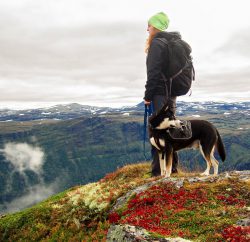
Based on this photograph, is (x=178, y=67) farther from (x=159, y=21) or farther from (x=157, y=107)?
(x=159, y=21)

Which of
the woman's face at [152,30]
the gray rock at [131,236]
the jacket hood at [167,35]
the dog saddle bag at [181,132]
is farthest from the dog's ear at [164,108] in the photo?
the gray rock at [131,236]

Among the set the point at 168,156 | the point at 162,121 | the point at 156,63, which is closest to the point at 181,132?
the point at 162,121

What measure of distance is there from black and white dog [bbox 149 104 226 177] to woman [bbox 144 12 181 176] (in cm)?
85

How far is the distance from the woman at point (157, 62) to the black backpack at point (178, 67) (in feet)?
0.56

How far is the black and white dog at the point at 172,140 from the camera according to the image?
1336 centimetres

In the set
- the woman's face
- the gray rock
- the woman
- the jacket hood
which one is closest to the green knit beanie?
the woman

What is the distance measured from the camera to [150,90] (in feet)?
46.3

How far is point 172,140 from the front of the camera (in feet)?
44.3

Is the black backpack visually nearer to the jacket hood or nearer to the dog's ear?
the jacket hood

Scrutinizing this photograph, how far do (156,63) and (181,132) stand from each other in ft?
9.20

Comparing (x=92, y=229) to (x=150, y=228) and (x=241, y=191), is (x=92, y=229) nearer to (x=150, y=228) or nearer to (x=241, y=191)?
(x=150, y=228)

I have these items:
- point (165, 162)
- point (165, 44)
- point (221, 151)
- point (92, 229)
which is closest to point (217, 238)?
point (92, 229)

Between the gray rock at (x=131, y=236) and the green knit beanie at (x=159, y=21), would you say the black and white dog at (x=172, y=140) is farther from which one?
the gray rock at (x=131, y=236)

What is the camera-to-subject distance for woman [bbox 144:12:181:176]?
45.2 ft
